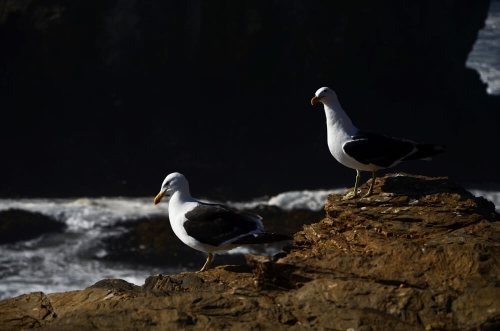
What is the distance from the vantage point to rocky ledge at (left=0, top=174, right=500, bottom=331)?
7.21 m

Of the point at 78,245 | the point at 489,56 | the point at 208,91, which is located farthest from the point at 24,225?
the point at 489,56

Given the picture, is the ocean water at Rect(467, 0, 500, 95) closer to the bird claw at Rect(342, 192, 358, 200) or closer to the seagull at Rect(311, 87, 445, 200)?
the seagull at Rect(311, 87, 445, 200)

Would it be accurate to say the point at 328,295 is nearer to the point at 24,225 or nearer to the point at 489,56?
the point at 24,225

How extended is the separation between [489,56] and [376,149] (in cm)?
4175

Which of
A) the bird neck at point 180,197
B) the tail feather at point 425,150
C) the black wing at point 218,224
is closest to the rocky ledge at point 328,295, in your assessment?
the black wing at point 218,224

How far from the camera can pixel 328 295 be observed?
24.7ft

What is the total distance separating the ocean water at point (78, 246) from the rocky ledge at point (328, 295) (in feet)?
37.3

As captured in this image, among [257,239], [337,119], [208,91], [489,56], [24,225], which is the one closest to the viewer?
[257,239]

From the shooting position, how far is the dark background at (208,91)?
3189 centimetres

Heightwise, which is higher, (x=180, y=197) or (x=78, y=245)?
(x=180, y=197)

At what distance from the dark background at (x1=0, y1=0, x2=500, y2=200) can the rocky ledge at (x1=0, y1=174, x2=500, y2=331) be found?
21.4 meters

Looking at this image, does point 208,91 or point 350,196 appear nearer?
point 350,196

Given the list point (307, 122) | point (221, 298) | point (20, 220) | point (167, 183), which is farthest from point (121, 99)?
point (221, 298)

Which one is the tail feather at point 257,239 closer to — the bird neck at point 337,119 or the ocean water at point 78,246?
the bird neck at point 337,119
